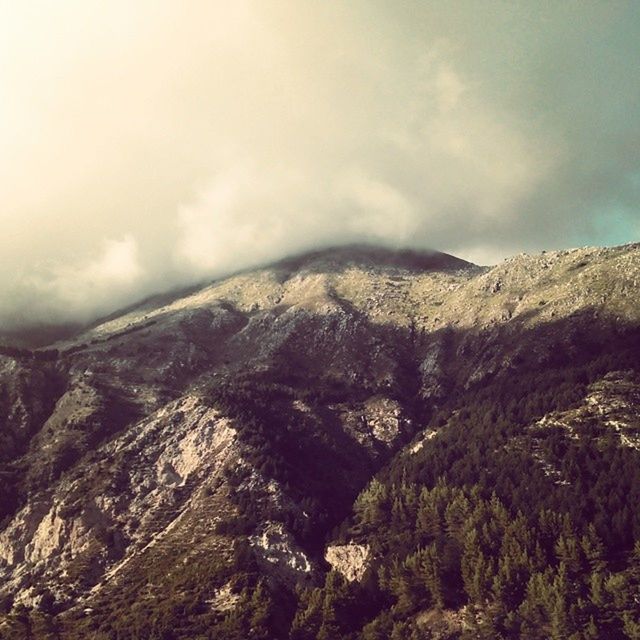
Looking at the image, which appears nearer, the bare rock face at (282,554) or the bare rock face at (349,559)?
the bare rock face at (349,559)

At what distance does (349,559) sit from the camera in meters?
183

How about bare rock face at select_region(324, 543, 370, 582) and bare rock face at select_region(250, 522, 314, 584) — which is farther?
bare rock face at select_region(250, 522, 314, 584)

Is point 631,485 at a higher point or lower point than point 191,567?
higher

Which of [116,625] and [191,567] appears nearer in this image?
[116,625]

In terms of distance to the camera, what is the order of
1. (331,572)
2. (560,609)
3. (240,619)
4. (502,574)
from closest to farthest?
1. (560,609)
2. (502,574)
3. (240,619)
4. (331,572)

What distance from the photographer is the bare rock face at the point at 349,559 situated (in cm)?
17712

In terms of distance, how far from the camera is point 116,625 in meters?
161

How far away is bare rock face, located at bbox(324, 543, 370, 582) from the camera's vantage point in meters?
177

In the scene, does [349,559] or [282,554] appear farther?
[282,554]

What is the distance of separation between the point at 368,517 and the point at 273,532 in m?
33.8

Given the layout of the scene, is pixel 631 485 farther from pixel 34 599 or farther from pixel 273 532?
pixel 34 599

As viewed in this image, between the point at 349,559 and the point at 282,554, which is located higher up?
the point at 282,554

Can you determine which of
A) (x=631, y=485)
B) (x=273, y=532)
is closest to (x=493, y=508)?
(x=631, y=485)

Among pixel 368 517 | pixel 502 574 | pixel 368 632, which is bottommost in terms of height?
pixel 368 632
